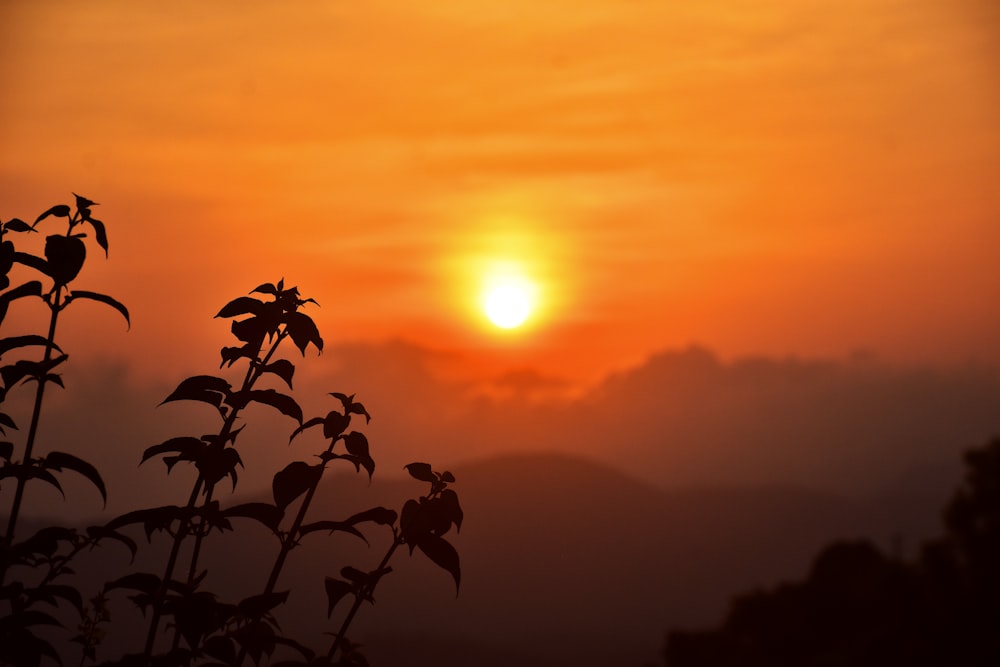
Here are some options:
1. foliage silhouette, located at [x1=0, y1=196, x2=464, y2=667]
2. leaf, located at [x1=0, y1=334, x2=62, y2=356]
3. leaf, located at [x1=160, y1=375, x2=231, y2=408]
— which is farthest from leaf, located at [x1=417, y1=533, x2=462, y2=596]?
leaf, located at [x1=0, y1=334, x2=62, y2=356]

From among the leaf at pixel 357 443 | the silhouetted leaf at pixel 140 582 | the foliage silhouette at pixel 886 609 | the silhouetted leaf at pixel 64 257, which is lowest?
the silhouetted leaf at pixel 140 582

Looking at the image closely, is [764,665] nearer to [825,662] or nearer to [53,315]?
[825,662]

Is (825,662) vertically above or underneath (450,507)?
above

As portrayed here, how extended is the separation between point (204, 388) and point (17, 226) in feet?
3.67

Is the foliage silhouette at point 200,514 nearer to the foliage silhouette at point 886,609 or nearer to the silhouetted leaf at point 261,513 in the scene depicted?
the silhouetted leaf at point 261,513

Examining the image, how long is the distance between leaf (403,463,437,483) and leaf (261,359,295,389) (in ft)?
2.12

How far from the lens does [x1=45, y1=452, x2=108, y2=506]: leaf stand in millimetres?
4211

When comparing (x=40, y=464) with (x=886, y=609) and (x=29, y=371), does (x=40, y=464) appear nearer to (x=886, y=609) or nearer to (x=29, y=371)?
(x=29, y=371)

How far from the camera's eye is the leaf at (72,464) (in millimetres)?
4211

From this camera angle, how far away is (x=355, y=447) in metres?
4.43

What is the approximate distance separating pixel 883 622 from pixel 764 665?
34.7 ft

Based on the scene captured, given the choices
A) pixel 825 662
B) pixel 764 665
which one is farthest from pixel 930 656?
pixel 764 665

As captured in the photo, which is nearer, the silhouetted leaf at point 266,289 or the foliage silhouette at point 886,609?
the silhouetted leaf at point 266,289

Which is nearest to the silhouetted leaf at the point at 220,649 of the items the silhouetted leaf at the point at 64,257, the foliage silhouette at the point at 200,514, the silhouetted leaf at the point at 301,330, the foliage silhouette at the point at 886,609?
the foliage silhouette at the point at 200,514
